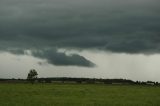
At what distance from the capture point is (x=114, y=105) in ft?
132

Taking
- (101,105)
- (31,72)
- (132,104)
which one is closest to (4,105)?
(101,105)

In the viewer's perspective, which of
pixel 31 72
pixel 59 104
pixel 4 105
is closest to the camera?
pixel 4 105

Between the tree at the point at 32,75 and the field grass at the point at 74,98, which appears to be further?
the tree at the point at 32,75

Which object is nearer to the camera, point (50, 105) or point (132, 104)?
point (50, 105)

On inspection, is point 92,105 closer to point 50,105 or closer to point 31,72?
point 50,105

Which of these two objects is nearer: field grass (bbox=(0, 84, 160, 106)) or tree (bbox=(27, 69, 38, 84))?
field grass (bbox=(0, 84, 160, 106))

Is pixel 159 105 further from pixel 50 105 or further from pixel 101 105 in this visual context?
pixel 50 105

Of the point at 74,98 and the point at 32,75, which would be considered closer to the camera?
the point at 74,98

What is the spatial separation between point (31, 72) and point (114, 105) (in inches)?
4713

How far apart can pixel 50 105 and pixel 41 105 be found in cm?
86

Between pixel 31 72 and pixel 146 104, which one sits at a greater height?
pixel 31 72

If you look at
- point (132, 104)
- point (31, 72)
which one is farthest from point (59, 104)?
point (31, 72)

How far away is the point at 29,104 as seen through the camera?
3903 centimetres

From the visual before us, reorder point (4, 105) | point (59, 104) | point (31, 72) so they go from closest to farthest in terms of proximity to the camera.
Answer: point (4, 105) < point (59, 104) < point (31, 72)
